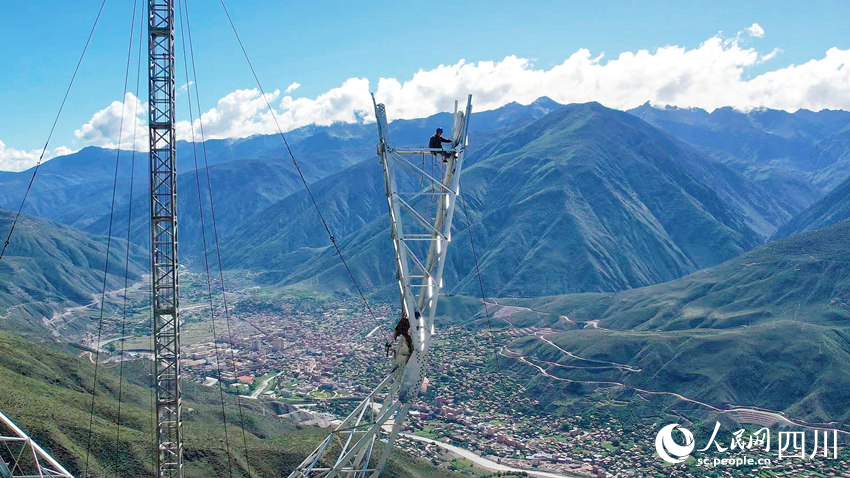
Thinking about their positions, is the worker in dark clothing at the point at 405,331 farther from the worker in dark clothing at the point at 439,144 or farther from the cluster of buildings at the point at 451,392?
the cluster of buildings at the point at 451,392

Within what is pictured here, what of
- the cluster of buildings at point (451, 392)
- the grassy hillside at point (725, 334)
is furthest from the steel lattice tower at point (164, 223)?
the grassy hillside at point (725, 334)

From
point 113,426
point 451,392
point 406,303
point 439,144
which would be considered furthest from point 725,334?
point 406,303

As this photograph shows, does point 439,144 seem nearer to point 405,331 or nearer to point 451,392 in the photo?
point 405,331

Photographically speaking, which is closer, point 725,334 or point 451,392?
point 451,392

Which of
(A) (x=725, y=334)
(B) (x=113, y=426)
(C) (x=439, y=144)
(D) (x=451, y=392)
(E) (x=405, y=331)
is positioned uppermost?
(C) (x=439, y=144)

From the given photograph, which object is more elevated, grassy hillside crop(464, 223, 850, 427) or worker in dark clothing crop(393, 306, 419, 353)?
worker in dark clothing crop(393, 306, 419, 353)

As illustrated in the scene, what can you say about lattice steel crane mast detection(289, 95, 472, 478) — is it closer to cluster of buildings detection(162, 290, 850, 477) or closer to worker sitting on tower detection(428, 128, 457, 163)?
worker sitting on tower detection(428, 128, 457, 163)

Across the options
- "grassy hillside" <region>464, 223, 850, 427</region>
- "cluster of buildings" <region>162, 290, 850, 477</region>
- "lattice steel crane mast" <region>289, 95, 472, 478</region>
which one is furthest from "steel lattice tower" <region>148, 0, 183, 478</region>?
"grassy hillside" <region>464, 223, 850, 427</region>

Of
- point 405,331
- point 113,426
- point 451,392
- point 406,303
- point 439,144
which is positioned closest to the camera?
point 406,303
